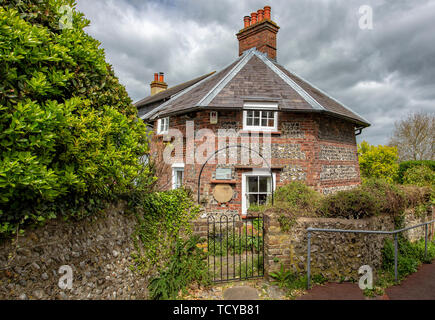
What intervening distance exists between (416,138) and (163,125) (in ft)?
88.8

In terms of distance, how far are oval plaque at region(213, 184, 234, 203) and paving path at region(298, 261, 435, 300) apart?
15.8ft

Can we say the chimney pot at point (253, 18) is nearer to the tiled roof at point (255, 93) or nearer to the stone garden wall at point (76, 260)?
the tiled roof at point (255, 93)

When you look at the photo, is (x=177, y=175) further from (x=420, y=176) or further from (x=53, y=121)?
(x=420, y=176)

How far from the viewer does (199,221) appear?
5.84 meters

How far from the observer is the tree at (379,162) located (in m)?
17.3

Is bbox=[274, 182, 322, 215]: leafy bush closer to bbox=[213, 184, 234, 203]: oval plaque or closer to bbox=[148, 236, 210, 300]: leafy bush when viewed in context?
bbox=[213, 184, 234, 203]: oval plaque

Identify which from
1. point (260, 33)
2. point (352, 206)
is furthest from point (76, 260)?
point (260, 33)

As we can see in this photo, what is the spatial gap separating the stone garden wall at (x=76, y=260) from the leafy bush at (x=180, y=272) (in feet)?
1.05

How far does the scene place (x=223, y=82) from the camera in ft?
36.3

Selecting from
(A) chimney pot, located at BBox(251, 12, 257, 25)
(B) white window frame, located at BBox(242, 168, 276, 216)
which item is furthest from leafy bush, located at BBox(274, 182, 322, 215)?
(A) chimney pot, located at BBox(251, 12, 257, 25)

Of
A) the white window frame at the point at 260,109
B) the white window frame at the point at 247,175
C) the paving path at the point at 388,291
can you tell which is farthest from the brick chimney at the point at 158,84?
the paving path at the point at 388,291

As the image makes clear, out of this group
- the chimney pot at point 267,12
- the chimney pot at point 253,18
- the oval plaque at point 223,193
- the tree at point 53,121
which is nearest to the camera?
the tree at point 53,121
